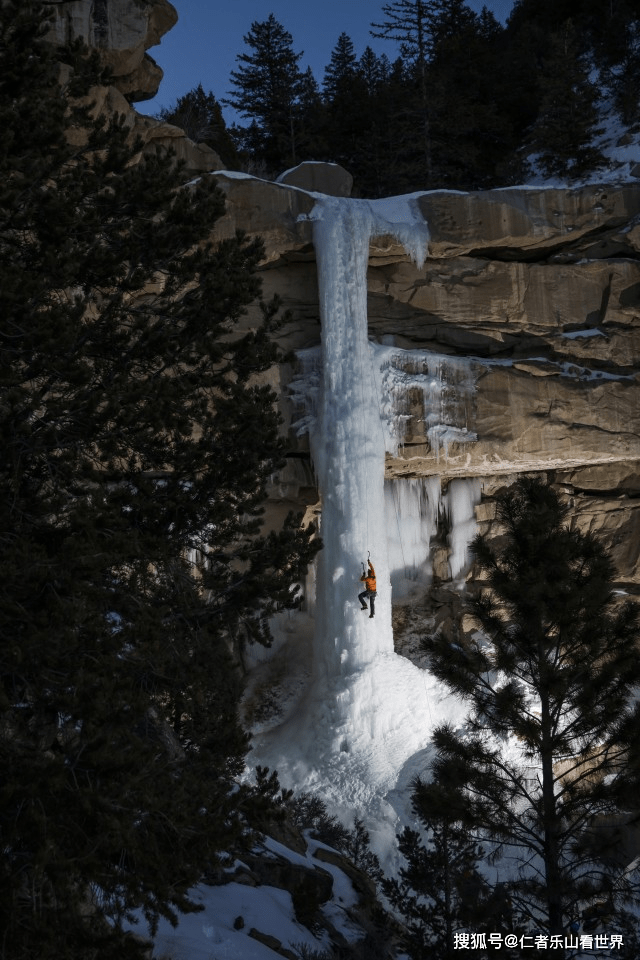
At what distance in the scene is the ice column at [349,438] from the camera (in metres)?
17.7

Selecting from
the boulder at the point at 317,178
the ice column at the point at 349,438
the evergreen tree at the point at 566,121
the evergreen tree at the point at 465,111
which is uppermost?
the evergreen tree at the point at 465,111

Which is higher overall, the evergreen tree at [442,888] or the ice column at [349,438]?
the ice column at [349,438]

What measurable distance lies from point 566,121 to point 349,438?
30.9 feet

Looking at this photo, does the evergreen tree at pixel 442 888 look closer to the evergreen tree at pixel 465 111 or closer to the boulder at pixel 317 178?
the boulder at pixel 317 178

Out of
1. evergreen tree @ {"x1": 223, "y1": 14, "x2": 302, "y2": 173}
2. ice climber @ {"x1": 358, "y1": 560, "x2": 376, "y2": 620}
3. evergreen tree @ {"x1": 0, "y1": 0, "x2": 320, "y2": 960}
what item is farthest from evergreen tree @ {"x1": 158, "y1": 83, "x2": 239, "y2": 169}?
evergreen tree @ {"x1": 0, "y1": 0, "x2": 320, "y2": 960}

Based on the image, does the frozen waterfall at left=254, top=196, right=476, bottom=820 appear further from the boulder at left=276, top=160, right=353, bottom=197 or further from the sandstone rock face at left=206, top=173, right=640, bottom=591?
the boulder at left=276, top=160, right=353, bottom=197

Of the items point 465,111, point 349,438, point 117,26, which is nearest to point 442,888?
point 349,438

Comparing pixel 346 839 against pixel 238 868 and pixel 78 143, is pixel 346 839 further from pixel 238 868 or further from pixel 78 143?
pixel 78 143

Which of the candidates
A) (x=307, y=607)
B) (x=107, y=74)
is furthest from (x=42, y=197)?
(x=307, y=607)

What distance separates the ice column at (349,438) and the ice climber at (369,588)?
0.82 ft

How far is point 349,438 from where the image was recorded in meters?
18.5

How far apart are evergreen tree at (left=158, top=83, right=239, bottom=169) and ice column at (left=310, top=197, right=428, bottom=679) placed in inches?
207

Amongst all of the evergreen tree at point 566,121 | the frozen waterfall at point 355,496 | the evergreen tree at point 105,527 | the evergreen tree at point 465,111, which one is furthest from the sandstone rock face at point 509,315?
the evergreen tree at point 105,527

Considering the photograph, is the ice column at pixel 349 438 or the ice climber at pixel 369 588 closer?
the ice climber at pixel 369 588
